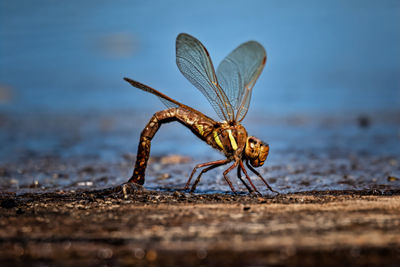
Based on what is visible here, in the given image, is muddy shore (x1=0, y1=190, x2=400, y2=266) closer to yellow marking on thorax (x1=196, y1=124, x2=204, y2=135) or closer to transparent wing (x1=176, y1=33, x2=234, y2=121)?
yellow marking on thorax (x1=196, y1=124, x2=204, y2=135)

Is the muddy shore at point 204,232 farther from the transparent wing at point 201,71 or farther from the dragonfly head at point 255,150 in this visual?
the transparent wing at point 201,71

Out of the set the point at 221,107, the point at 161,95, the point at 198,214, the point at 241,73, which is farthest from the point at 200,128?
the point at 198,214

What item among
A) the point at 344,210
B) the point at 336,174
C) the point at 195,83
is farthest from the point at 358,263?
the point at 336,174

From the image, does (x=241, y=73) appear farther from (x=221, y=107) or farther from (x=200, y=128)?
(x=200, y=128)

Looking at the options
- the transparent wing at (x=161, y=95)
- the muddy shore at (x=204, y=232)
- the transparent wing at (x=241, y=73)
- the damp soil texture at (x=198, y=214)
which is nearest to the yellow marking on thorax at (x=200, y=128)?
the transparent wing at (x=161, y=95)

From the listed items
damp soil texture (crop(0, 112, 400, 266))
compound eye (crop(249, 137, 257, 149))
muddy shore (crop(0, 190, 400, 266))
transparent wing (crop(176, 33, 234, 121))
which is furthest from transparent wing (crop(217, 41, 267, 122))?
muddy shore (crop(0, 190, 400, 266))

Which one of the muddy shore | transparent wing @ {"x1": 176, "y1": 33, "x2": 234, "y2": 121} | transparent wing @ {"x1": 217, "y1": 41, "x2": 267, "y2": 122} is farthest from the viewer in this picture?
transparent wing @ {"x1": 176, "y1": 33, "x2": 234, "y2": 121}

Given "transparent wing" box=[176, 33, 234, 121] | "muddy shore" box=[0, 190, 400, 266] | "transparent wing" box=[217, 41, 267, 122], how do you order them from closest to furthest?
"muddy shore" box=[0, 190, 400, 266] < "transparent wing" box=[217, 41, 267, 122] < "transparent wing" box=[176, 33, 234, 121]
